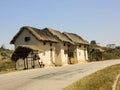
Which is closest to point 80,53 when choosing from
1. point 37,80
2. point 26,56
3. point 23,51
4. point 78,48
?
point 78,48

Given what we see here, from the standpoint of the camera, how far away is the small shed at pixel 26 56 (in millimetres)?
41094

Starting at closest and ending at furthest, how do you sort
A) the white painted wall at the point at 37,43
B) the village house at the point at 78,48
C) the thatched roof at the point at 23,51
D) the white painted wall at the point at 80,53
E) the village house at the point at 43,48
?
1. the thatched roof at the point at 23,51
2. the village house at the point at 43,48
3. the white painted wall at the point at 37,43
4. the village house at the point at 78,48
5. the white painted wall at the point at 80,53

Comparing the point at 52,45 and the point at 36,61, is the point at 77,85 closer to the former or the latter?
the point at 36,61

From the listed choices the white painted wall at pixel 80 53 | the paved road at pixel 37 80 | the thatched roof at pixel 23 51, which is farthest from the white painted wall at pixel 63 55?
the paved road at pixel 37 80

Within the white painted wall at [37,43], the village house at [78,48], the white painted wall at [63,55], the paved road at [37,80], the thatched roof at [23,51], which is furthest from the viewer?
the village house at [78,48]

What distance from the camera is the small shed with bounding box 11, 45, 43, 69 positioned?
41094 mm

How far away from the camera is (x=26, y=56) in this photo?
135 ft

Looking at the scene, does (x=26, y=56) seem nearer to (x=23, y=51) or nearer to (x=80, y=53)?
(x=23, y=51)

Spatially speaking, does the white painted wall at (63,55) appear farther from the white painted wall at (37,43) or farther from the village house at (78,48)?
the white painted wall at (37,43)

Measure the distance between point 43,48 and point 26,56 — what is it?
700 centimetres

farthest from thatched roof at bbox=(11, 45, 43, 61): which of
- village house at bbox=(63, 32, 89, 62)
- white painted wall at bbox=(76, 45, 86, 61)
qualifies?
white painted wall at bbox=(76, 45, 86, 61)

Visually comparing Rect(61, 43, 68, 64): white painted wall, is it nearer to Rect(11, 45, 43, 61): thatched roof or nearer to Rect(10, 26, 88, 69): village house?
Rect(10, 26, 88, 69): village house

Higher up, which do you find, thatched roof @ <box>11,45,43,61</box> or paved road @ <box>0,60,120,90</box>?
thatched roof @ <box>11,45,43,61</box>

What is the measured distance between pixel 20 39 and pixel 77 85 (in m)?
31.7
